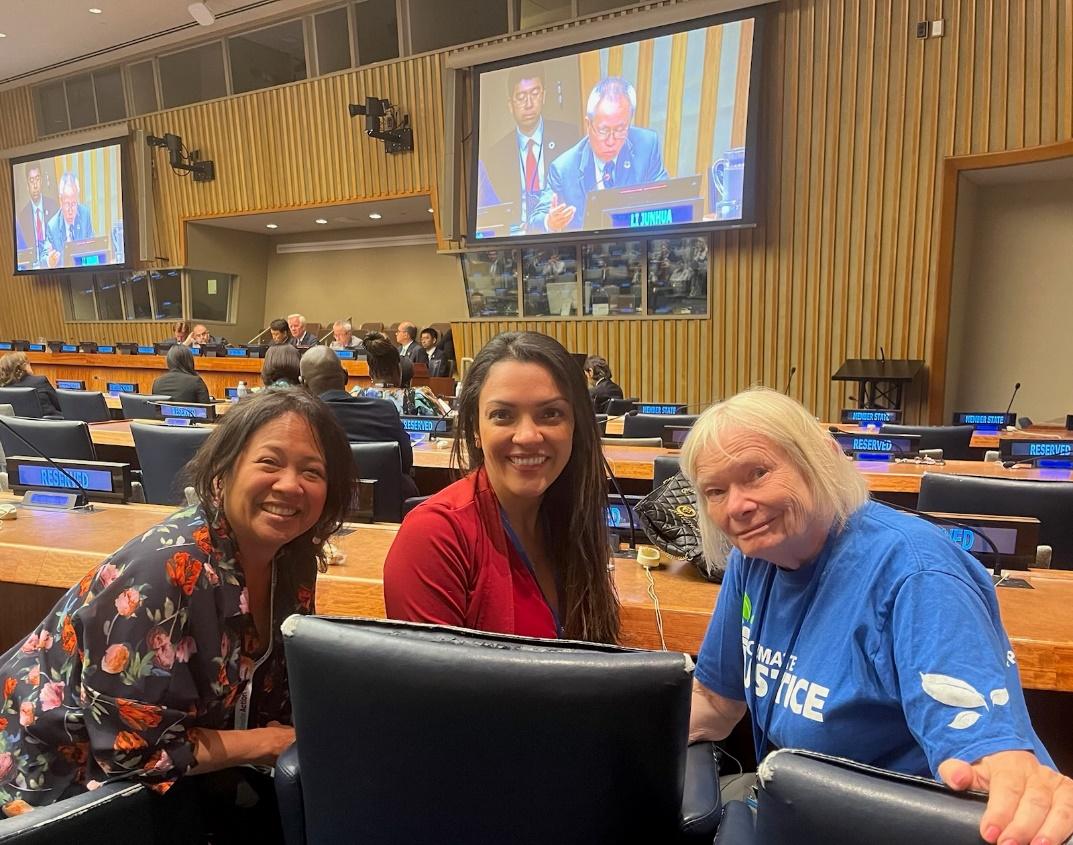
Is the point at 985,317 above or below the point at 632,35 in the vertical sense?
below

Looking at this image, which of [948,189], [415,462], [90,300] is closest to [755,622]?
[415,462]

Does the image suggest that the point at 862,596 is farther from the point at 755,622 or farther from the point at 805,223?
the point at 805,223

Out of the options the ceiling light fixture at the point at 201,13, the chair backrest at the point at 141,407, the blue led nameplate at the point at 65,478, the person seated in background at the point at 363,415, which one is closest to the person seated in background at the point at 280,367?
the person seated in background at the point at 363,415

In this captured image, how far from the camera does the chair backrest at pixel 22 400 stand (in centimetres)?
460

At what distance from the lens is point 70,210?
1155 centimetres

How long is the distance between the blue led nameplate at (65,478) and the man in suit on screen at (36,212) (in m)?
11.8

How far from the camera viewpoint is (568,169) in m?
7.86

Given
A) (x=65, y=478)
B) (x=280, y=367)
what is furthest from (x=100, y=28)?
(x=65, y=478)

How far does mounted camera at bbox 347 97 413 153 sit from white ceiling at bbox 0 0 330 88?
164 cm

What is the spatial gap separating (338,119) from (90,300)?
238 inches

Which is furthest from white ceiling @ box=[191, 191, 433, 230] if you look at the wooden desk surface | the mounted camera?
the wooden desk surface

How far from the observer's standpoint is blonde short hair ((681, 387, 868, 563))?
1025 millimetres

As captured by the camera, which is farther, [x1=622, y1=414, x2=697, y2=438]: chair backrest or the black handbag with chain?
[x1=622, y1=414, x2=697, y2=438]: chair backrest

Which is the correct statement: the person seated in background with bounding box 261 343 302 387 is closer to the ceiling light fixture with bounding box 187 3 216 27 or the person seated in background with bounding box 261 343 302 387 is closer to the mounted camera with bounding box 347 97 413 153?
the mounted camera with bounding box 347 97 413 153
